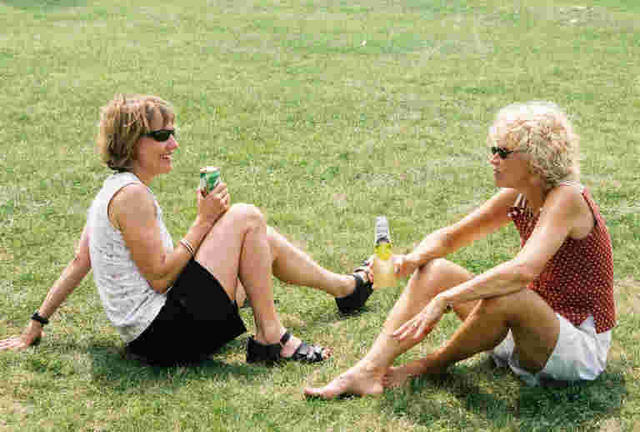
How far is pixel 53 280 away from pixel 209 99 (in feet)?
17.1

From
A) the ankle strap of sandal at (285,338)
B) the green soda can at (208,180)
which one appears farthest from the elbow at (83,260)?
the ankle strap of sandal at (285,338)

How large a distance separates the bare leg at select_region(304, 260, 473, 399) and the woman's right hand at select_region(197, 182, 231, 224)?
1.07 metres

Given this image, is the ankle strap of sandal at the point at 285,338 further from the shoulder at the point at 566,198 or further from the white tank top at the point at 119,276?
the shoulder at the point at 566,198

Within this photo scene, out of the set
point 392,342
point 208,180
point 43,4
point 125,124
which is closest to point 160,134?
point 125,124

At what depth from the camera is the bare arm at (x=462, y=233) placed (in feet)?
14.6

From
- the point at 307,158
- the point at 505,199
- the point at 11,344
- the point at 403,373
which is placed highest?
the point at 505,199

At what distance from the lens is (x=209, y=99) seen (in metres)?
10.4

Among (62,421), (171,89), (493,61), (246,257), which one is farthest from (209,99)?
(62,421)

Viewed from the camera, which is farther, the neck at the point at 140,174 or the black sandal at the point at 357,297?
the black sandal at the point at 357,297

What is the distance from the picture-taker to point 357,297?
5.18 meters

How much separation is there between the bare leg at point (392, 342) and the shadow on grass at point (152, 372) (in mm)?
508

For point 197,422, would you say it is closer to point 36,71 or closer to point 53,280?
point 53,280

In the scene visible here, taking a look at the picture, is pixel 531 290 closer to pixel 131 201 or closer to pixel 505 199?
pixel 505 199

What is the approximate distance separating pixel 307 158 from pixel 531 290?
15.0 ft
